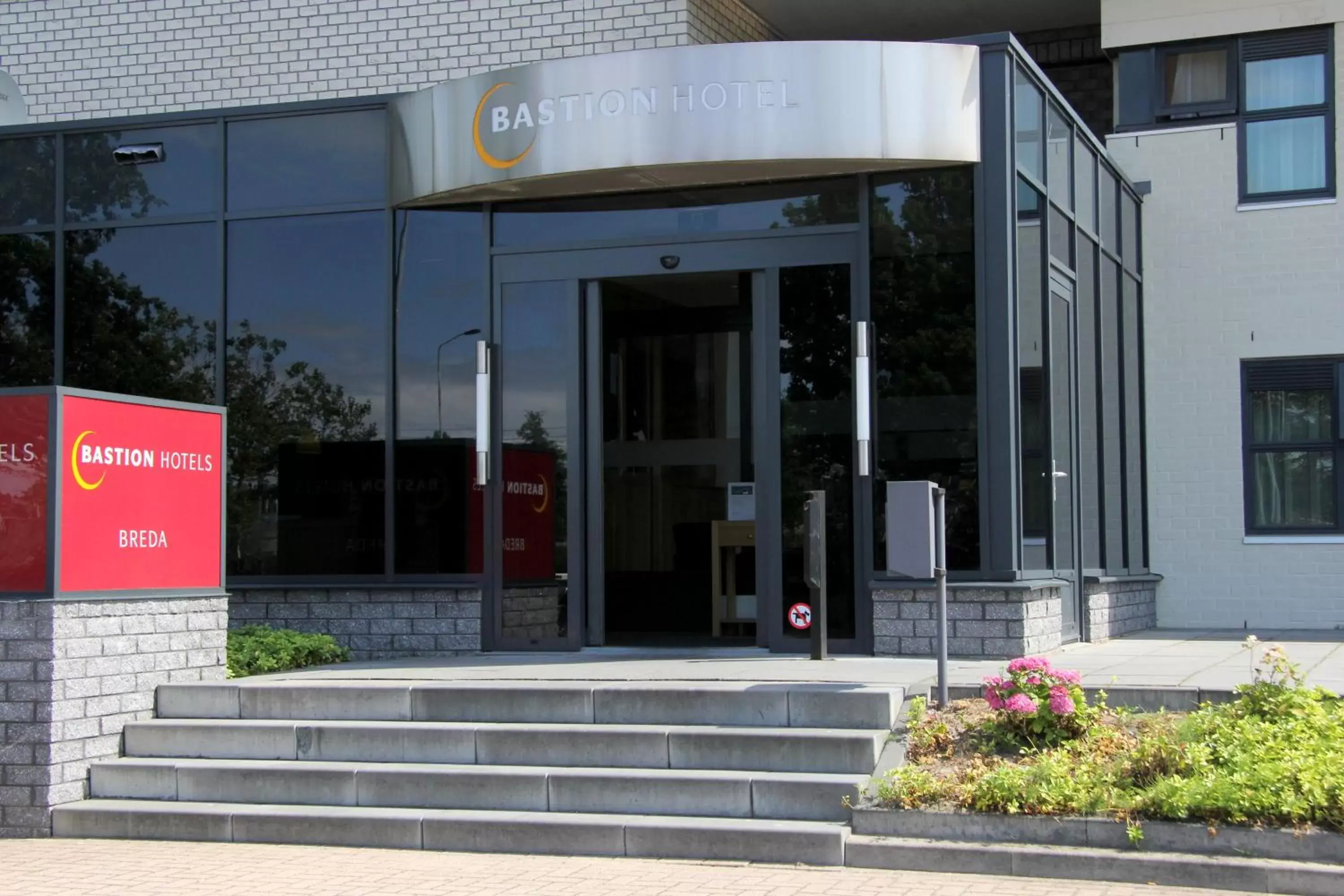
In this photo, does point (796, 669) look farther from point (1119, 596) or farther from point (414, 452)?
point (1119, 596)

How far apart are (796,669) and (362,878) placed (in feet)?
10.8

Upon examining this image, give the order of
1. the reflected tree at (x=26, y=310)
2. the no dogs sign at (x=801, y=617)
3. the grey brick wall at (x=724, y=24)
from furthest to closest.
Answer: the grey brick wall at (x=724, y=24)
the reflected tree at (x=26, y=310)
the no dogs sign at (x=801, y=617)

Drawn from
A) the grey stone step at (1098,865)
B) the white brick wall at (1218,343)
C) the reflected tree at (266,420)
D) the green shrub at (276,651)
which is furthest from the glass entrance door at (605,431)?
the white brick wall at (1218,343)

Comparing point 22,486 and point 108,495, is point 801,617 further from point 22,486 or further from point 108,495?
point 22,486

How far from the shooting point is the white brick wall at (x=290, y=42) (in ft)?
46.8

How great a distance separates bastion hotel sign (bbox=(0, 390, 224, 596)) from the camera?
9133mm

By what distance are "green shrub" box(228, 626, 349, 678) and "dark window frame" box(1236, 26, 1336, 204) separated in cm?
963

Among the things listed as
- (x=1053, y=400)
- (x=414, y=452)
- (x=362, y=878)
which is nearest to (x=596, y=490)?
(x=414, y=452)

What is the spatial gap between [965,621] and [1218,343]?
6.08 m

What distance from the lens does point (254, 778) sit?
29.6ft

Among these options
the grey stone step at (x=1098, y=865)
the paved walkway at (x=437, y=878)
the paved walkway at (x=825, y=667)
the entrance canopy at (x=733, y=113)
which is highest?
the entrance canopy at (x=733, y=113)

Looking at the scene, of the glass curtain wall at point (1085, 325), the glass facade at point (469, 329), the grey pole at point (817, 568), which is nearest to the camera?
the grey pole at point (817, 568)

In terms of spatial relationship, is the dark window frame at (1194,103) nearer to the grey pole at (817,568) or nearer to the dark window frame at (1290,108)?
the dark window frame at (1290,108)

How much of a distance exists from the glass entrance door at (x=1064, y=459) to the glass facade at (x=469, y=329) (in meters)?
0.06
